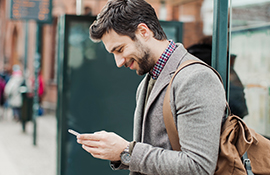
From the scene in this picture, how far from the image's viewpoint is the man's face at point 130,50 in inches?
59.2

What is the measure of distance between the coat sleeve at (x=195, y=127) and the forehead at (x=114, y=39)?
14.3 inches

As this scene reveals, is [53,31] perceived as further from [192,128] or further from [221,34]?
[192,128]

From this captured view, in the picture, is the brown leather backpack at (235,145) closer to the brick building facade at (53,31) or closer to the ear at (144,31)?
the ear at (144,31)

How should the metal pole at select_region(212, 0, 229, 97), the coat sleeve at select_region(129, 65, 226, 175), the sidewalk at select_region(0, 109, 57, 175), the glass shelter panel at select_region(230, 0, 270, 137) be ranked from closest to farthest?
1. the coat sleeve at select_region(129, 65, 226, 175)
2. the metal pole at select_region(212, 0, 229, 97)
3. the glass shelter panel at select_region(230, 0, 270, 137)
4. the sidewalk at select_region(0, 109, 57, 175)

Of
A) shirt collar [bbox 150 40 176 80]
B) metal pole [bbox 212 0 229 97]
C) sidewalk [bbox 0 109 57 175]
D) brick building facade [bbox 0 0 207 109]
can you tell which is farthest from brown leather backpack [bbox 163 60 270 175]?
sidewalk [bbox 0 109 57 175]

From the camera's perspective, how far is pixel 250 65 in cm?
345

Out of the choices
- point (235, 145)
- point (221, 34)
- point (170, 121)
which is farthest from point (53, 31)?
point (235, 145)

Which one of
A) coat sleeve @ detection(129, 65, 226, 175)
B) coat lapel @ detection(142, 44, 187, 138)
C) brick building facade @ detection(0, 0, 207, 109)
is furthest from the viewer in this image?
brick building facade @ detection(0, 0, 207, 109)

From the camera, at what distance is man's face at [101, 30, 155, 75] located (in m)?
1.50

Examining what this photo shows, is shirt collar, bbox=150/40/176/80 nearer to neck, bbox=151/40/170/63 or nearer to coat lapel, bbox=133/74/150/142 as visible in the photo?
neck, bbox=151/40/170/63

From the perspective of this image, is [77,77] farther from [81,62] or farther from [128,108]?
[128,108]

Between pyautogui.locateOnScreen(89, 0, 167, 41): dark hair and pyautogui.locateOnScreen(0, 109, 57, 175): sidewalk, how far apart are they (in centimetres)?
433

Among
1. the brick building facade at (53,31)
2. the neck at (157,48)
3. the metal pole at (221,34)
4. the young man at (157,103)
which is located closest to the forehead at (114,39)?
the young man at (157,103)

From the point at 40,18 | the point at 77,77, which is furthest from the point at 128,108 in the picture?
the point at 40,18
